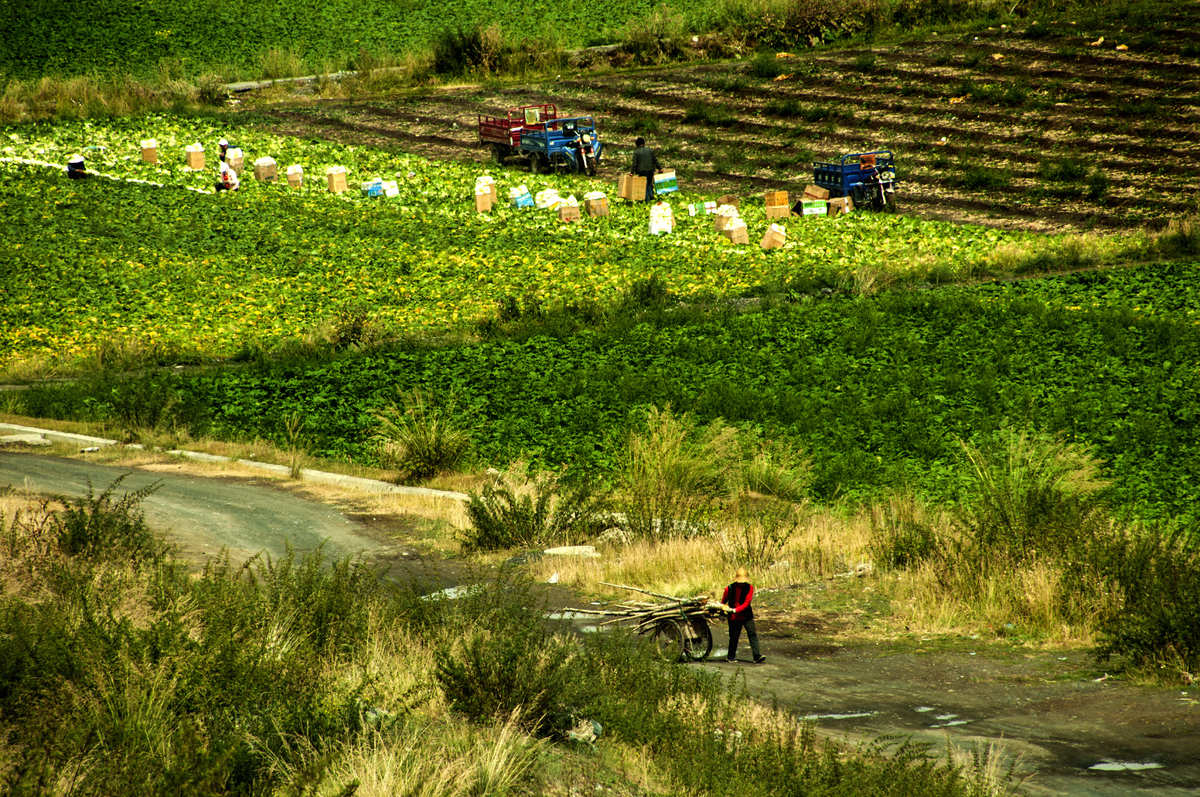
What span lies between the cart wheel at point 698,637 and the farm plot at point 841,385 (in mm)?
5075

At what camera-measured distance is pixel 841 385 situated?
18422mm

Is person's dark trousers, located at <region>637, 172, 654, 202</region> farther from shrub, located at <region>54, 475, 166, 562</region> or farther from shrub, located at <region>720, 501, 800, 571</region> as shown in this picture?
shrub, located at <region>54, 475, 166, 562</region>

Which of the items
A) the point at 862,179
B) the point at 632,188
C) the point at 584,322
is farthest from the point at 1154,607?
the point at 632,188

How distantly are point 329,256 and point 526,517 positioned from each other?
16.7 metres

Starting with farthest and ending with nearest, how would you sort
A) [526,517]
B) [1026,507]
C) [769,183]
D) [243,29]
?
[243,29] → [769,183] → [526,517] → [1026,507]

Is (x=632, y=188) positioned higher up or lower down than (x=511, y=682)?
higher up

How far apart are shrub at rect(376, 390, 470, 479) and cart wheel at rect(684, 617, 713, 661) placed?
730cm

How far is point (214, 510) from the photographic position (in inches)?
583

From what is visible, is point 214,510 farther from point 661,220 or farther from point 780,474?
point 661,220

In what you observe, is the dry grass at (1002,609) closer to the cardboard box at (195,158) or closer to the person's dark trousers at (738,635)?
the person's dark trousers at (738,635)

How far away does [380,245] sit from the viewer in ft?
96.6

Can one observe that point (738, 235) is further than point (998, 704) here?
Yes

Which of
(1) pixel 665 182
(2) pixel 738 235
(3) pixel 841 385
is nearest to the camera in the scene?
(3) pixel 841 385

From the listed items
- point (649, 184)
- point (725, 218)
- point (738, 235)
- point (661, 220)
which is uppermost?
point (649, 184)
